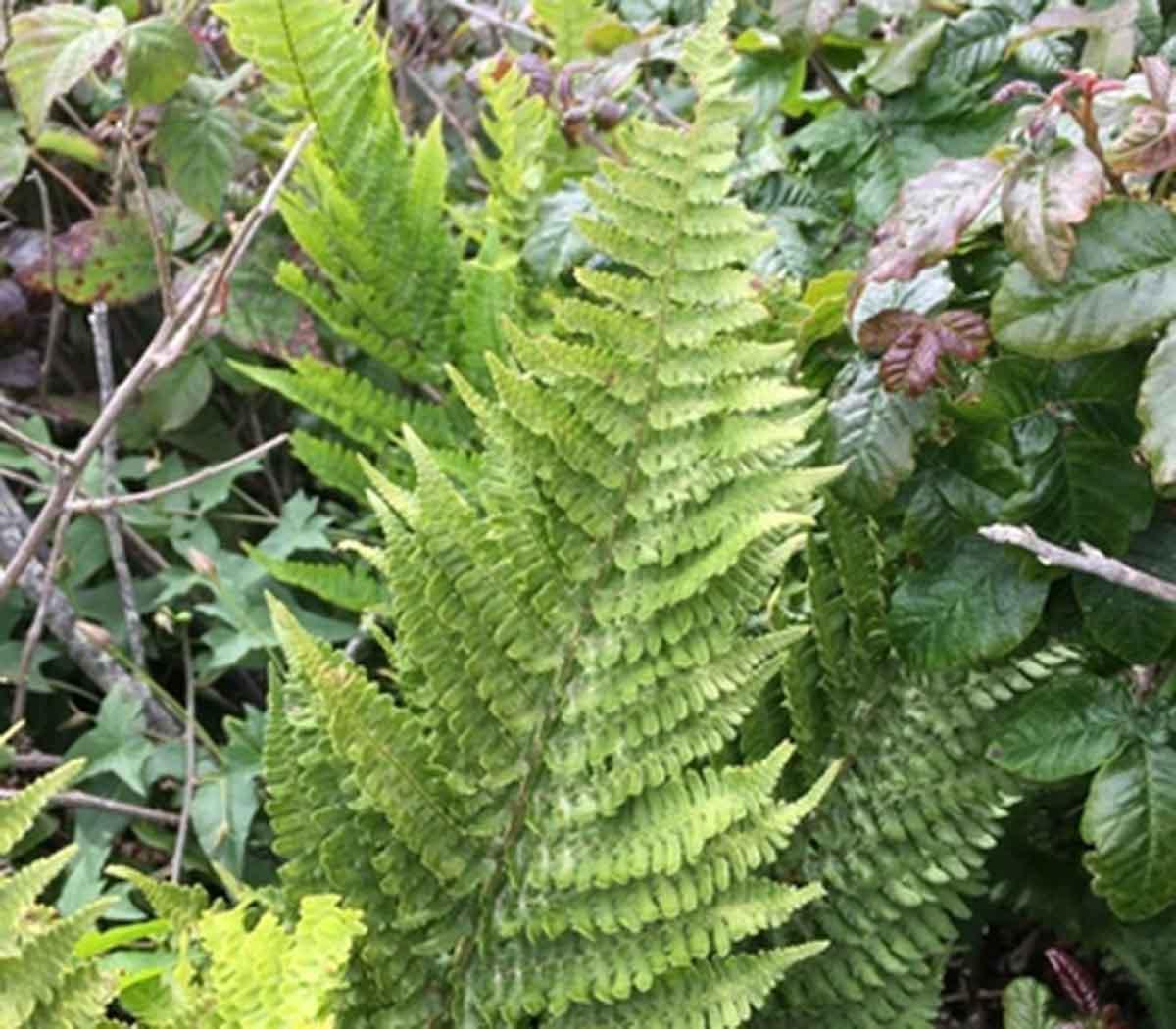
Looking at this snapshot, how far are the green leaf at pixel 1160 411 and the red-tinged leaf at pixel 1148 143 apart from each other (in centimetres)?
11

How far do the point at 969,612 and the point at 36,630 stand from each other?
2.89 ft

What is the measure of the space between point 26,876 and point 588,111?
1.03m

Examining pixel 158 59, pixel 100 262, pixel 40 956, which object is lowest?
pixel 40 956

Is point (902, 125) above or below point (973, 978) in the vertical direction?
above

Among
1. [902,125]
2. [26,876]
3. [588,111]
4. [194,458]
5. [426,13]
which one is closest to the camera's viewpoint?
[26,876]

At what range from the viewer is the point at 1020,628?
3.64ft

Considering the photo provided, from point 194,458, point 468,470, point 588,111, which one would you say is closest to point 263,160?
point 194,458

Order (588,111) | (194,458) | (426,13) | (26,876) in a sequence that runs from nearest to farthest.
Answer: (26,876)
(588,111)
(194,458)
(426,13)

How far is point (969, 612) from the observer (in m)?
1.11

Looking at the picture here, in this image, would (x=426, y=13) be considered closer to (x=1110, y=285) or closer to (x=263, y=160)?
(x=263, y=160)

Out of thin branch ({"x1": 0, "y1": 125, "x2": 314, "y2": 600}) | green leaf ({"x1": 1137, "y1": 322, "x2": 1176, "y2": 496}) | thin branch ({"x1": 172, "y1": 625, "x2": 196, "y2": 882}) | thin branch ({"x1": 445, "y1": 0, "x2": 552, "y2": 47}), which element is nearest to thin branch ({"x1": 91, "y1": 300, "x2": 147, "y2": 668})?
thin branch ({"x1": 172, "y1": 625, "x2": 196, "y2": 882})

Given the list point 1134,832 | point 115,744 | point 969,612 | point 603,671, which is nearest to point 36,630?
point 115,744

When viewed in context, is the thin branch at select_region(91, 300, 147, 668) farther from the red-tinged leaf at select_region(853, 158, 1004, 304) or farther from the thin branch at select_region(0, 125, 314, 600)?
the red-tinged leaf at select_region(853, 158, 1004, 304)

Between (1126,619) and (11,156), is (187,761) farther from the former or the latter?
(1126,619)
